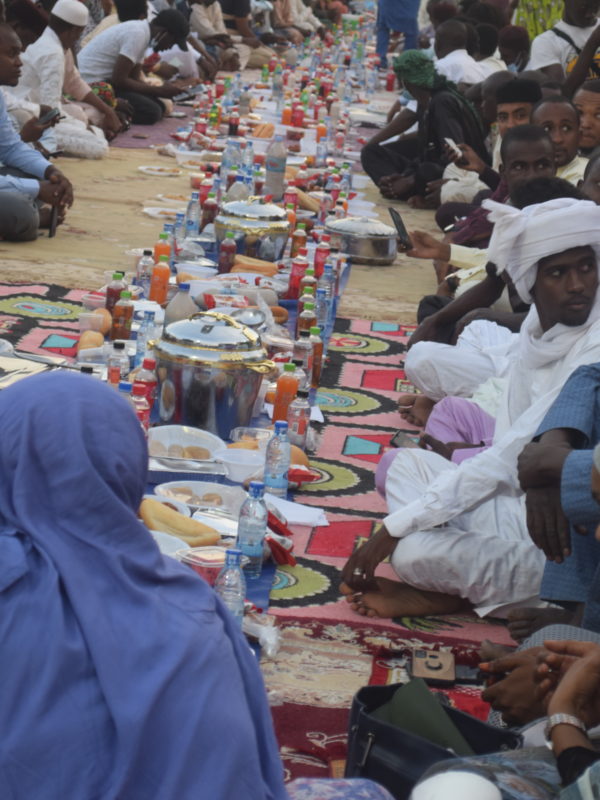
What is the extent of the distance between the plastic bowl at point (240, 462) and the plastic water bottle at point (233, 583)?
912 millimetres

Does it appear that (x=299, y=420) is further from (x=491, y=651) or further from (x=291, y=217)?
(x=291, y=217)

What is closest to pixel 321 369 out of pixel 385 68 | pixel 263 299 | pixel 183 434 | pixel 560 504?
pixel 263 299

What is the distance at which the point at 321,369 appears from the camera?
549 cm

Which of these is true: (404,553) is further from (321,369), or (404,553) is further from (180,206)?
(180,206)

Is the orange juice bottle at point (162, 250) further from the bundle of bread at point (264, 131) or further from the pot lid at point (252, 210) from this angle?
the bundle of bread at point (264, 131)

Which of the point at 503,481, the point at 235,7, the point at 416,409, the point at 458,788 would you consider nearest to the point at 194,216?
the point at 416,409

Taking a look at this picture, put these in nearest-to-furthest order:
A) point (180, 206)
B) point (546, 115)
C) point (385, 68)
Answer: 1. point (546, 115)
2. point (180, 206)
3. point (385, 68)

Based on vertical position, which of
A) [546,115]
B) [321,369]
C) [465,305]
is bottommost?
[321,369]

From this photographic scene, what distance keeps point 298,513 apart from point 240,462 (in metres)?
0.24

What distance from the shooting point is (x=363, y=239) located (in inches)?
305

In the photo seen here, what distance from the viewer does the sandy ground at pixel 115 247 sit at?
21.7 feet

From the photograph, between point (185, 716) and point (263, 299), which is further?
point (263, 299)

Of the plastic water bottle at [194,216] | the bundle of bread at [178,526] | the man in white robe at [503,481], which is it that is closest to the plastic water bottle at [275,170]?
the plastic water bottle at [194,216]

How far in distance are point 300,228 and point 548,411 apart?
150 inches
